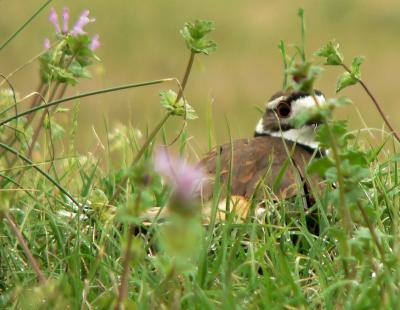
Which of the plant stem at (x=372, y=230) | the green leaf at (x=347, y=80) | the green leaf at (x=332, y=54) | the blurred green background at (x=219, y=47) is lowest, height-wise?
the plant stem at (x=372, y=230)

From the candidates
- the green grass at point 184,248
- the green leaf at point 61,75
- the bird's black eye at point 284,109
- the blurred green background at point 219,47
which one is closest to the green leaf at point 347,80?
the green grass at point 184,248

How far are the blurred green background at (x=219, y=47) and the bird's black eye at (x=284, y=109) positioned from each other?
5382 mm

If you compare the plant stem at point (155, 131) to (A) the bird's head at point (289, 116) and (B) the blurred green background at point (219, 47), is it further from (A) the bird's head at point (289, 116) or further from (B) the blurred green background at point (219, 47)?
(B) the blurred green background at point (219, 47)

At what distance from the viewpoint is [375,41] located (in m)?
14.6

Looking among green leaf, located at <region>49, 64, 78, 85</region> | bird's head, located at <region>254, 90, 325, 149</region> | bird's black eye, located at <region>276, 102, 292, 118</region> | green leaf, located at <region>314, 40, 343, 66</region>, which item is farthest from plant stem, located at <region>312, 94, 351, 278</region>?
bird's black eye, located at <region>276, 102, 292, 118</region>

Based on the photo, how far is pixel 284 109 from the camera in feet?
18.0

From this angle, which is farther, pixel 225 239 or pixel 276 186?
pixel 276 186

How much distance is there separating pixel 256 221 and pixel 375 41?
10.8 meters

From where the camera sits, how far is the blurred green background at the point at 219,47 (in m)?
12.4

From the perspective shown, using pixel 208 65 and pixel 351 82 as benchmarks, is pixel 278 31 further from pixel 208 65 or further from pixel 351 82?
pixel 351 82

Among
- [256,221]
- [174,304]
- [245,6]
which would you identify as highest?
[245,6]

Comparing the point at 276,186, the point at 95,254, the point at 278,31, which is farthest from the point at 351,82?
the point at 278,31

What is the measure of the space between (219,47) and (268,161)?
29.2 feet

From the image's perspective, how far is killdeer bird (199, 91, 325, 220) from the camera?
4.34 metres
